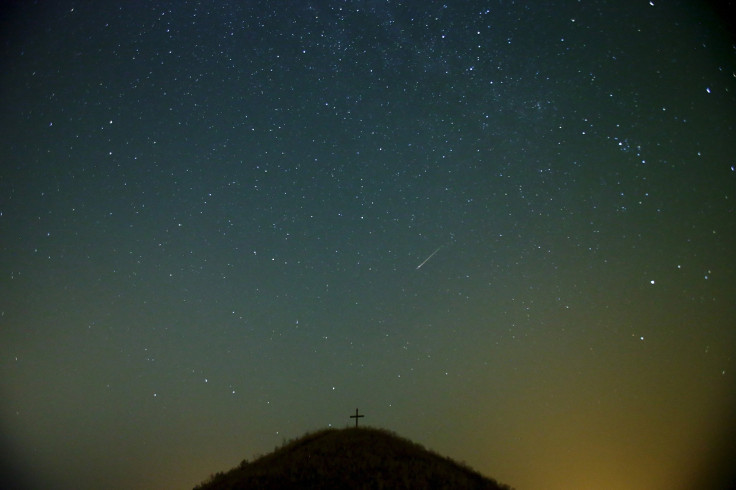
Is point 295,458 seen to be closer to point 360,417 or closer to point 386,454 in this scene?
point 386,454

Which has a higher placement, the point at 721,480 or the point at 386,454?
the point at 386,454

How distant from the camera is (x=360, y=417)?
2086 cm

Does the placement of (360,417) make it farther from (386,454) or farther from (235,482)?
(235,482)

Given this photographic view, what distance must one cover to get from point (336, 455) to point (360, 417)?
5.13 m

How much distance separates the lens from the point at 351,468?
564 inches

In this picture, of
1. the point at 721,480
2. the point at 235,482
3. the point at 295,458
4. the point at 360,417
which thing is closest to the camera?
the point at 235,482

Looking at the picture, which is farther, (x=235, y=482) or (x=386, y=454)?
(x=386, y=454)

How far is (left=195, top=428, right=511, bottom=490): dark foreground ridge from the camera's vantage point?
1330 centimetres

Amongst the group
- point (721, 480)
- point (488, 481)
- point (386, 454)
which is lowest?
point (721, 480)

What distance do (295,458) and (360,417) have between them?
18.6 feet

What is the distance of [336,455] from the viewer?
15812mm

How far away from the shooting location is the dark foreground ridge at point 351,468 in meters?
13.3

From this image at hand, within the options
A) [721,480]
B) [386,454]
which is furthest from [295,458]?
[721,480]

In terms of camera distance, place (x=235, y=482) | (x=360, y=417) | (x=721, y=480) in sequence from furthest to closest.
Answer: (x=721, y=480) → (x=360, y=417) → (x=235, y=482)
